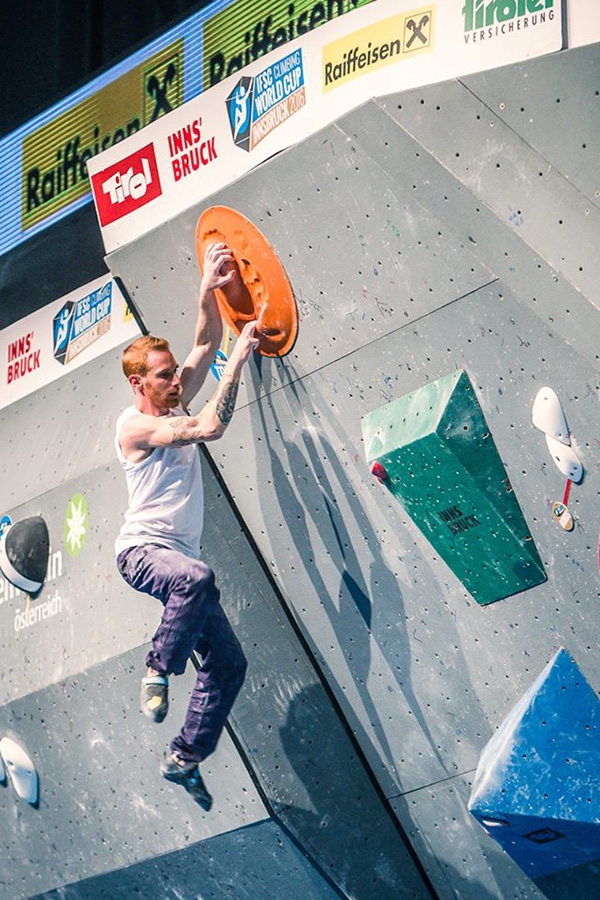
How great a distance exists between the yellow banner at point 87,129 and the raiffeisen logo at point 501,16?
1.37m

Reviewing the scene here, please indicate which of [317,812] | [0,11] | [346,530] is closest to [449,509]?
[346,530]

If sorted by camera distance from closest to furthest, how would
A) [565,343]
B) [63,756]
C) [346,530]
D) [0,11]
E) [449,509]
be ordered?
[565,343], [449,509], [346,530], [63,756], [0,11]

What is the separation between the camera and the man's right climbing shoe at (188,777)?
5203 mm

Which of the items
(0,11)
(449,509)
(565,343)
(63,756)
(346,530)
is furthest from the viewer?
(0,11)

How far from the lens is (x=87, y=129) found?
573 cm

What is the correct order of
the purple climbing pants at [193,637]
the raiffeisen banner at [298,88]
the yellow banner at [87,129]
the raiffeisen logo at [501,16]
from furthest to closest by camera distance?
the yellow banner at [87,129] → the purple climbing pants at [193,637] → the raiffeisen banner at [298,88] → the raiffeisen logo at [501,16]

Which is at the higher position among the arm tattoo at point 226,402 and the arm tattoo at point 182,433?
the arm tattoo at point 226,402

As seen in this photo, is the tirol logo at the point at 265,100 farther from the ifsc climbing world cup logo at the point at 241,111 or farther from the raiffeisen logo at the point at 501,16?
the raiffeisen logo at the point at 501,16

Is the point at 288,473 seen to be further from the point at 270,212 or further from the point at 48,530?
the point at 48,530

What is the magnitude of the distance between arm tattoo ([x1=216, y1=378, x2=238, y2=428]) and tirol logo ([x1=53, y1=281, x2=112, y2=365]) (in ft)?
3.98

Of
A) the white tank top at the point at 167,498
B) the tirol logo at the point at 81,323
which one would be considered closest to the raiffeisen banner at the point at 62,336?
the tirol logo at the point at 81,323

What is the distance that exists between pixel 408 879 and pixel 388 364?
2057mm

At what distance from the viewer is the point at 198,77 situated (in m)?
5.18

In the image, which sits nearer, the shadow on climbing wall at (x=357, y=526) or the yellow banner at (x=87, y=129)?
the shadow on climbing wall at (x=357, y=526)
